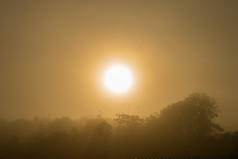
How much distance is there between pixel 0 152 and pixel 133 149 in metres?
42.1

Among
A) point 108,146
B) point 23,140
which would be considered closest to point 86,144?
point 108,146

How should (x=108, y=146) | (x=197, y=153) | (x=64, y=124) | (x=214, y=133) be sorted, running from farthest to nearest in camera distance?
1. (x=64, y=124)
2. (x=214, y=133)
3. (x=108, y=146)
4. (x=197, y=153)

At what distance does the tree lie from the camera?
102m

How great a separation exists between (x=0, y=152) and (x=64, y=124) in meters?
30.3

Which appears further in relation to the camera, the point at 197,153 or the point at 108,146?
the point at 108,146

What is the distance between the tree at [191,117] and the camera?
102125 millimetres

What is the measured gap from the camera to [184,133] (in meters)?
102

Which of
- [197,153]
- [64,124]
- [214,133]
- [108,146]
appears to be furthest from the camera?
[64,124]

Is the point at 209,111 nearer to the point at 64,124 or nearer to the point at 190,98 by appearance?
the point at 190,98

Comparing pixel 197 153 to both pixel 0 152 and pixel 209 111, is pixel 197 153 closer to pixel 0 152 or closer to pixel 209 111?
pixel 209 111

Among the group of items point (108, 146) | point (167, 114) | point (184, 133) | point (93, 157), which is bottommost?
point (93, 157)

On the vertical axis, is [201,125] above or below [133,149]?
above

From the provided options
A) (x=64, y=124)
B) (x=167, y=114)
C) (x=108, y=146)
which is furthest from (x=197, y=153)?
(x=64, y=124)

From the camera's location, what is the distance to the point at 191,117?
342 feet
